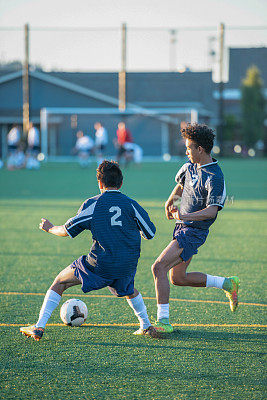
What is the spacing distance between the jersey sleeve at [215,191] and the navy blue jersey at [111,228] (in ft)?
1.99

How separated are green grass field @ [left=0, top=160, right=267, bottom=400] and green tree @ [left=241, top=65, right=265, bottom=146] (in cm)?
3447

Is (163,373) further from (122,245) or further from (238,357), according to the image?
(122,245)

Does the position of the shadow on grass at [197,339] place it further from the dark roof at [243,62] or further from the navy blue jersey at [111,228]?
the dark roof at [243,62]

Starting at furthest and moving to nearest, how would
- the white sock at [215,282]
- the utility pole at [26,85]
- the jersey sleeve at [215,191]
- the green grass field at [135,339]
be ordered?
the utility pole at [26,85] < the white sock at [215,282] < the jersey sleeve at [215,191] < the green grass field at [135,339]

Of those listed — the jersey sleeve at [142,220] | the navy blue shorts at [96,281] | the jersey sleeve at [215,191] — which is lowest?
the navy blue shorts at [96,281]

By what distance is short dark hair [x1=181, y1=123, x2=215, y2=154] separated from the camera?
4535mm

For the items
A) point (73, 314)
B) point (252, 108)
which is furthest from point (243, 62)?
point (73, 314)

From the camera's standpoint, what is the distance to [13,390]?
A: 10.9 ft

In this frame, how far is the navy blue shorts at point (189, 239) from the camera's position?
4.54 m

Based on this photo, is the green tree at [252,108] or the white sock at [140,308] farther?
the green tree at [252,108]

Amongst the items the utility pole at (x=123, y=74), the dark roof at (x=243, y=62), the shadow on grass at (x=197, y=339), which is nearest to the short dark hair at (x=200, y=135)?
the shadow on grass at (x=197, y=339)

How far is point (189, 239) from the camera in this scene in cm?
456

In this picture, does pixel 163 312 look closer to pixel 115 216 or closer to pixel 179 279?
pixel 179 279

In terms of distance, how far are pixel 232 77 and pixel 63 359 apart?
56593 mm
